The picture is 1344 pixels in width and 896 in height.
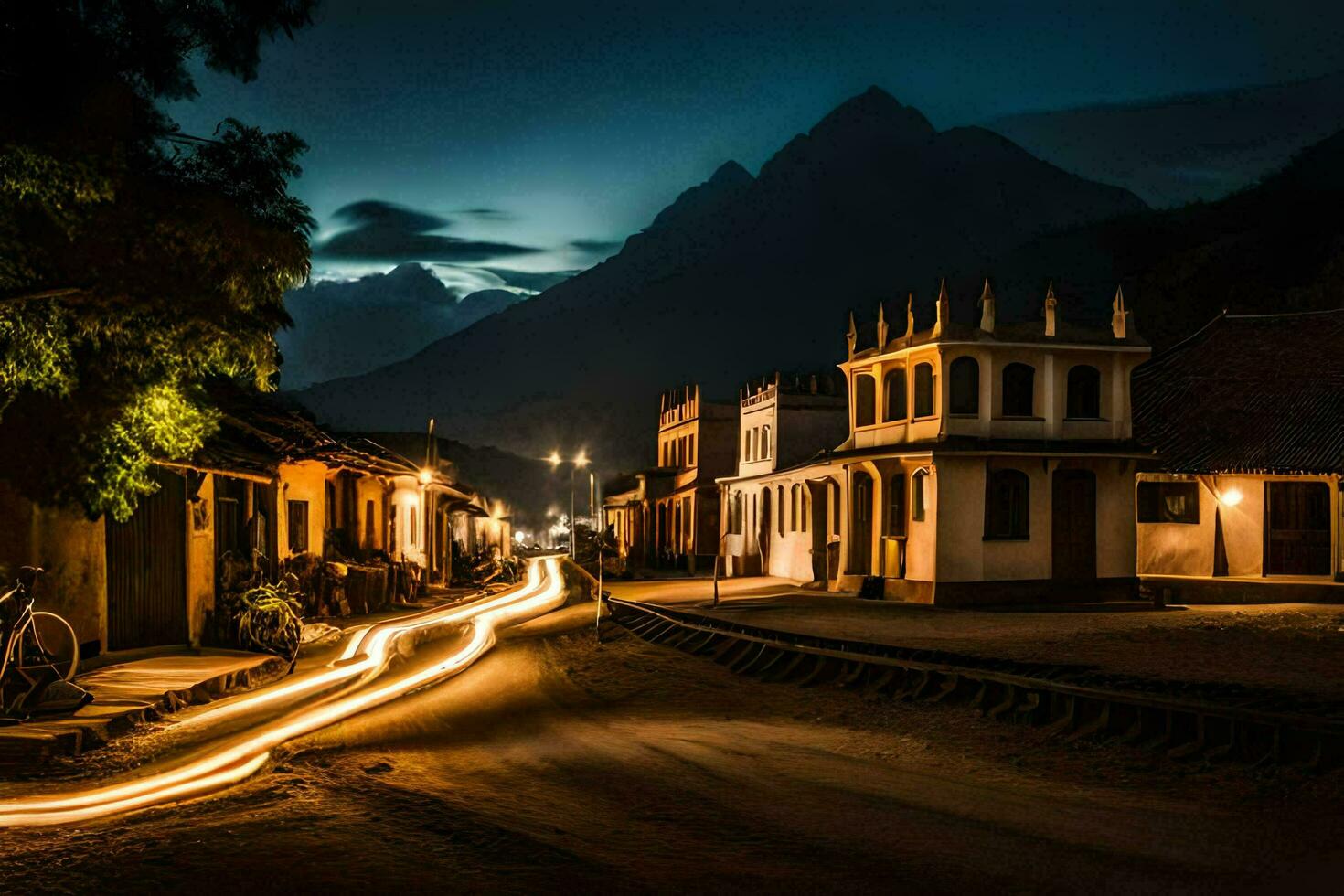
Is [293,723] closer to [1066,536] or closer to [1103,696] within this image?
[1103,696]

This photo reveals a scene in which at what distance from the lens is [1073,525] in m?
29.7

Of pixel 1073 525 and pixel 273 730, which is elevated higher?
pixel 1073 525

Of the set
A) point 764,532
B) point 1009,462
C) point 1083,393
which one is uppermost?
point 1083,393

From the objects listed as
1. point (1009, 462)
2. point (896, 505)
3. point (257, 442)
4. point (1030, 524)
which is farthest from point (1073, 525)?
point (257, 442)

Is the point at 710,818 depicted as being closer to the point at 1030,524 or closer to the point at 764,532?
the point at 1030,524

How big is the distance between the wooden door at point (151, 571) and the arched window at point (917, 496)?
1864cm

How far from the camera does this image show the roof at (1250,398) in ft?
95.9

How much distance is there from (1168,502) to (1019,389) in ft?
19.5

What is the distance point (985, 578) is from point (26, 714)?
2277 centimetres

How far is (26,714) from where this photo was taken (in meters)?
11.2

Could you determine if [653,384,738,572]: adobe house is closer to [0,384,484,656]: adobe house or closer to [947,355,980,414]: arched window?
[947,355,980,414]: arched window

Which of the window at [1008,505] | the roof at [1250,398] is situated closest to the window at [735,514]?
the roof at [1250,398]

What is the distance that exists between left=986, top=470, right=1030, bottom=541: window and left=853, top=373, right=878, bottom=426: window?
182 inches

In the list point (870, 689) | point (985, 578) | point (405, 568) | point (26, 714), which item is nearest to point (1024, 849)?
point (870, 689)
